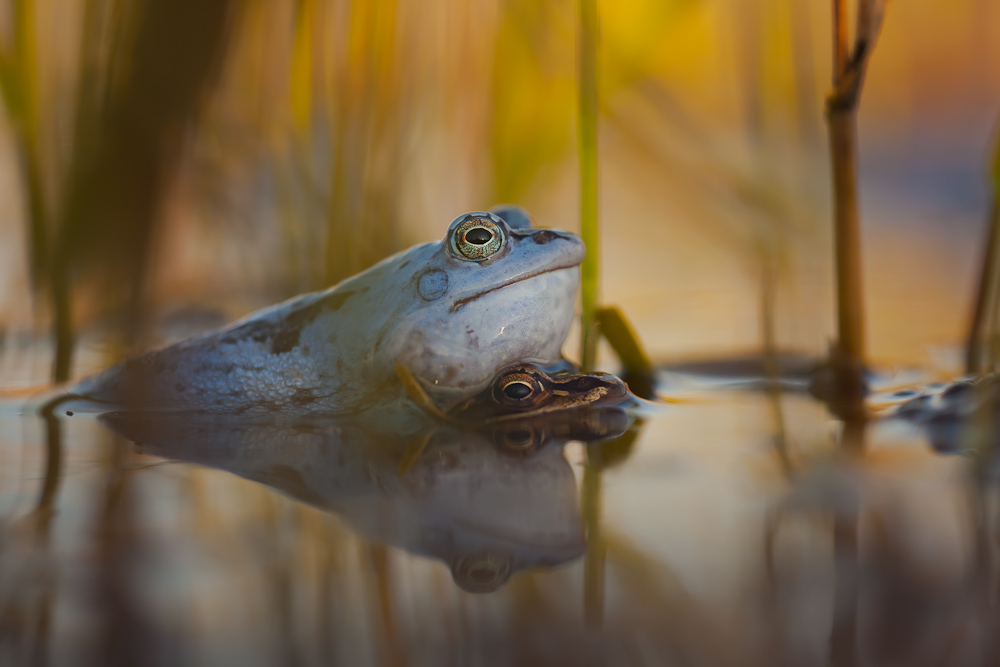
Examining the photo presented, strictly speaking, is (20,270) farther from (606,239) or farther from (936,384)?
(936,384)

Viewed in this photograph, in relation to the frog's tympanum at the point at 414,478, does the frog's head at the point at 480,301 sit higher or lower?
higher

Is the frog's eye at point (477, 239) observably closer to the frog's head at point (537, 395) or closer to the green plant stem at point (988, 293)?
the frog's head at point (537, 395)

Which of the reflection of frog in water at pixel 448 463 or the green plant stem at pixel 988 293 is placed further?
the green plant stem at pixel 988 293

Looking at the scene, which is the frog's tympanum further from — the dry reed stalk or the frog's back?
the dry reed stalk

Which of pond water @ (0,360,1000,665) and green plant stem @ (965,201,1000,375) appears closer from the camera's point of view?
pond water @ (0,360,1000,665)

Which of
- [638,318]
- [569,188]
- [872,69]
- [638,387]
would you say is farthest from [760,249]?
[872,69]

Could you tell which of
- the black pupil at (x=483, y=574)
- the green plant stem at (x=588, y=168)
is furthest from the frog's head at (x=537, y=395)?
the black pupil at (x=483, y=574)

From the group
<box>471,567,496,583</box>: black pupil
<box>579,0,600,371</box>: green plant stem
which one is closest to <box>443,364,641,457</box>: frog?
<box>579,0,600,371</box>: green plant stem
